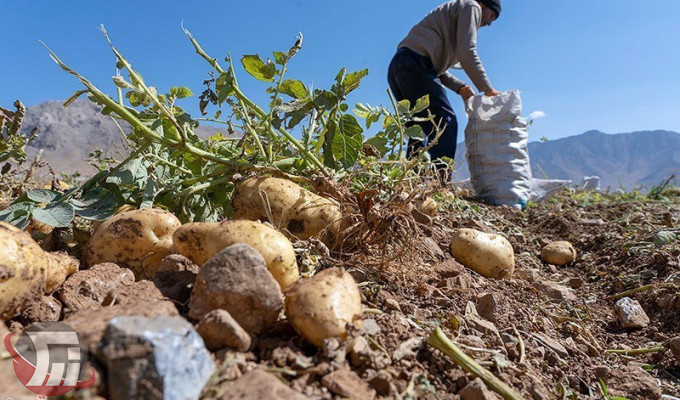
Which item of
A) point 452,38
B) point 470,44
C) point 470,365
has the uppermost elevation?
point 452,38

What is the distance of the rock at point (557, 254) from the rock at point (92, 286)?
2216 mm

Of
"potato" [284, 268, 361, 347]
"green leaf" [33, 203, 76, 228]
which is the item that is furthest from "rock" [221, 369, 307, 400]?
"green leaf" [33, 203, 76, 228]

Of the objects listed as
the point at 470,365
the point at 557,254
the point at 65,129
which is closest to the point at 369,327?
the point at 470,365

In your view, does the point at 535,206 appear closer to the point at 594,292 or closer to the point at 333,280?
the point at 594,292

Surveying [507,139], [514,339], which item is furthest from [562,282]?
[507,139]

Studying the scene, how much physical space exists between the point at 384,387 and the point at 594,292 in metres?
1.72

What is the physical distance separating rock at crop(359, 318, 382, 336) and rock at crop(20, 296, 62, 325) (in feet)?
2.30

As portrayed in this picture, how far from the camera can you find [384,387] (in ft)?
2.78

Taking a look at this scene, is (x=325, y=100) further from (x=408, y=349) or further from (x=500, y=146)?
(x=500, y=146)

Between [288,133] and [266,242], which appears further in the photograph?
[288,133]

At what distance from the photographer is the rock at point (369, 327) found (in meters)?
1.01

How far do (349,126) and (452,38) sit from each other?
9.75 ft

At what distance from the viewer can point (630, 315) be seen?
1.72 metres

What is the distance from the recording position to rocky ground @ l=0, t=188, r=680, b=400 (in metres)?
0.69
